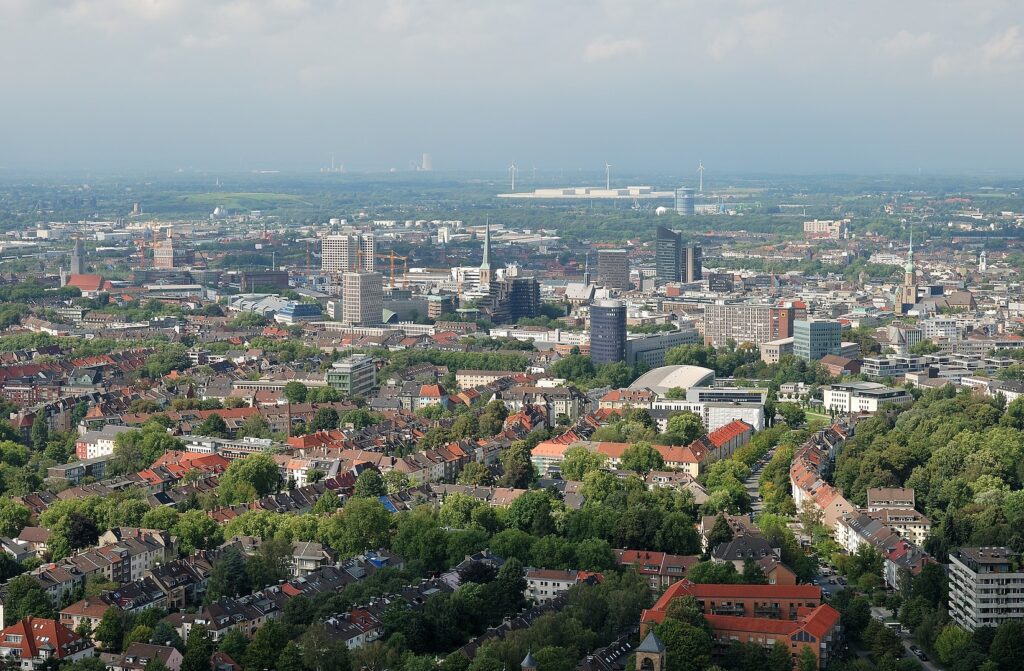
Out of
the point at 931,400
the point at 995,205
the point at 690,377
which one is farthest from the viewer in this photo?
the point at 995,205

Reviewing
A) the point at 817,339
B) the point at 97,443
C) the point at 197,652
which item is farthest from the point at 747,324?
the point at 197,652

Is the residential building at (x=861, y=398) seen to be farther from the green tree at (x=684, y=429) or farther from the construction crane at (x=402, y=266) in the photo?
the construction crane at (x=402, y=266)

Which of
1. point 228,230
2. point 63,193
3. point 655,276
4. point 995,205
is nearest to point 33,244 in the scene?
point 228,230

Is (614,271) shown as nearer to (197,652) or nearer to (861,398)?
(861,398)

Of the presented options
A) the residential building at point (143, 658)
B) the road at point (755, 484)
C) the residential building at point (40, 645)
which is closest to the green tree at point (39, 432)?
the road at point (755, 484)

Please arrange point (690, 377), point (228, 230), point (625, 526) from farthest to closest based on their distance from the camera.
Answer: point (228, 230) < point (690, 377) < point (625, 526)

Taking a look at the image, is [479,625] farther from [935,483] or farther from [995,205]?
[995,205]

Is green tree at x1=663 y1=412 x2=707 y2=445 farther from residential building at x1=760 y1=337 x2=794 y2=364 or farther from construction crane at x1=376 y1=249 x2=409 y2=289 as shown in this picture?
construction crane at x1=376 y1=249 x2=409 y2=289
